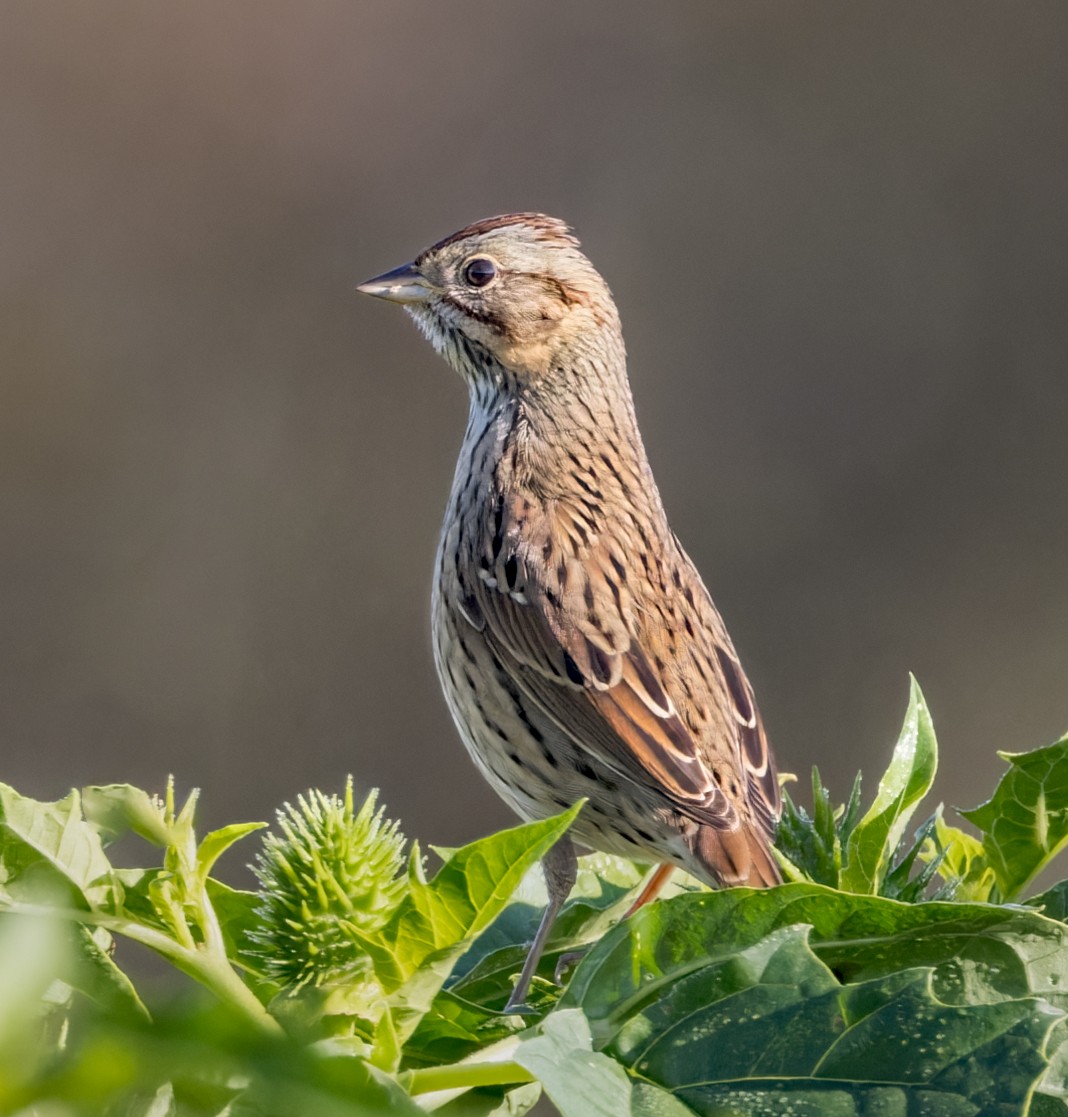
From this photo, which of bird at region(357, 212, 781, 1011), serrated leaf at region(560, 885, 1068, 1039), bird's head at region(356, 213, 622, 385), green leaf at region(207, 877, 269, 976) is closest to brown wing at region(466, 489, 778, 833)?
bird at region(357, 212, 781, 1011)

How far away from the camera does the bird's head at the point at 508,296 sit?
3.36 meters

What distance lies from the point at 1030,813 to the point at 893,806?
15 cm

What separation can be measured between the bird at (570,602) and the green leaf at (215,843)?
102cm

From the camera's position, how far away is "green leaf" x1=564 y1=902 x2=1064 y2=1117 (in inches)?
32.6

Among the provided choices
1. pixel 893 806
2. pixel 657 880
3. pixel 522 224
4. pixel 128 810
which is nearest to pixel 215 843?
pixel 128 810

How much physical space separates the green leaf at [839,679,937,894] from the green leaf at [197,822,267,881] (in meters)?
0.44

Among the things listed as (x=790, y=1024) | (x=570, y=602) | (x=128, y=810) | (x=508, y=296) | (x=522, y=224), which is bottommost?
(x=790, y=1024)

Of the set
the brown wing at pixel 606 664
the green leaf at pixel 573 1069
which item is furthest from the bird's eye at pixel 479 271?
the green leaf at pixel 573 1069

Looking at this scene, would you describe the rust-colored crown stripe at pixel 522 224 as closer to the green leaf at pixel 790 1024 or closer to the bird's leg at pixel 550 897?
the bird's leg at pixel 550 897

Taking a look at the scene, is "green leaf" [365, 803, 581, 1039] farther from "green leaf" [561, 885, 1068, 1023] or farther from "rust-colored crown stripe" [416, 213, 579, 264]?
"rust-colored crown stripe" [416, 213, 579, 264]

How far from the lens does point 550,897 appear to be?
179cm

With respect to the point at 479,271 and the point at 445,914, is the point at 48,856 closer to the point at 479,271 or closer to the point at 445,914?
the point at 445,914

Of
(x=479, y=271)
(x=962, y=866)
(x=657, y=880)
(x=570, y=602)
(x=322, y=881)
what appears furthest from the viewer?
(x=479, y=271)

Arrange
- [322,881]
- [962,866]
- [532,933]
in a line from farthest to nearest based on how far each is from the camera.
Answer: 1. [532,933]
2. [962,866]
3. [322,881]
